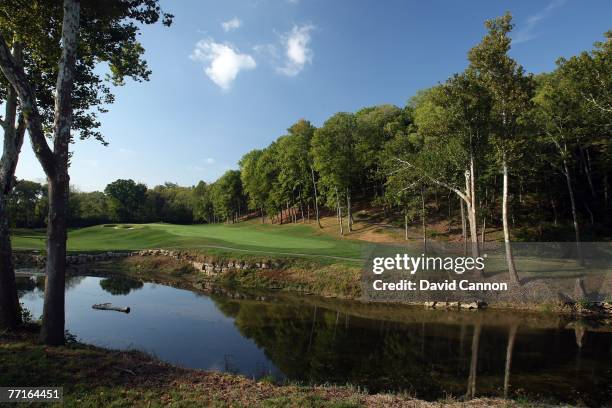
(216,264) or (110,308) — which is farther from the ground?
(216,264)

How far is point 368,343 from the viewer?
47.7 feet

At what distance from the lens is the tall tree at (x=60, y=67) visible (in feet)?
29.5

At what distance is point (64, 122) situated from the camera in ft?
30.3

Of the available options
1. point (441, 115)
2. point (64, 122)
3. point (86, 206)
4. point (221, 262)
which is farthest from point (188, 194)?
point (64, 122)

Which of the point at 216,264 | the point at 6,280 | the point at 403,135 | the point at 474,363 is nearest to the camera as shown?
the point at 6,280

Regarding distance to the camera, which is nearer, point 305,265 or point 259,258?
point 305,265

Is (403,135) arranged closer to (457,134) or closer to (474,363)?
(457,134)

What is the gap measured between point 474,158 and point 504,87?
4.45 metres

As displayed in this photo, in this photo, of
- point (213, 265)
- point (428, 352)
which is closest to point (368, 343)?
point (428, 352)

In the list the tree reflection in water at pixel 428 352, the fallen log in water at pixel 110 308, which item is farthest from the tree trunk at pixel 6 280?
the fallen log in water at pixel 110 308

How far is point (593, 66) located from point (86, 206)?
105715 mm

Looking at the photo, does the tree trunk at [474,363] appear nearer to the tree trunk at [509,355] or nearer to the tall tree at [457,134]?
the tree trunk at [509,355]

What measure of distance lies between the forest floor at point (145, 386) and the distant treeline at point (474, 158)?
7881mm

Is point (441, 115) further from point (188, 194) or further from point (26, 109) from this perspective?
point (188, 194)
